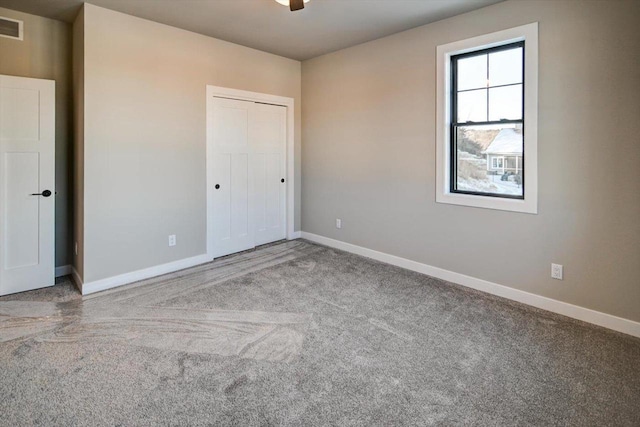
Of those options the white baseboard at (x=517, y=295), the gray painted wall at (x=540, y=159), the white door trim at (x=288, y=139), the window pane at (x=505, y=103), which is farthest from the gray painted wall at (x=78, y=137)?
the window pane at (x=505, y=103)

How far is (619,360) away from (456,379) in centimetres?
117

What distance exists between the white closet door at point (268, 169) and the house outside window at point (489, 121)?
96.3 inches

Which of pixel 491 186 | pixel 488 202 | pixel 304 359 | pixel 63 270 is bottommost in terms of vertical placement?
pixel 304 359

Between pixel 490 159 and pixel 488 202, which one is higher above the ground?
pixel 490 159

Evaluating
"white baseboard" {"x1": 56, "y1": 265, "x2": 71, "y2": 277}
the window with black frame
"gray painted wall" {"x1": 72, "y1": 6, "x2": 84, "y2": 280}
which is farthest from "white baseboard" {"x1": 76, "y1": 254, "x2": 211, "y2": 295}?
the window with black frame

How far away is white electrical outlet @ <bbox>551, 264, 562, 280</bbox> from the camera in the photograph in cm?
307

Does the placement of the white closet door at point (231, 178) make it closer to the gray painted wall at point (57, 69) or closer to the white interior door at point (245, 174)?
the white interior door at point (245, 174)

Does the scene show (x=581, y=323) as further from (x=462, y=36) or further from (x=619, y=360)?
(x=462, y=36)

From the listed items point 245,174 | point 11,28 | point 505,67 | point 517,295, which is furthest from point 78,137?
point 517,295

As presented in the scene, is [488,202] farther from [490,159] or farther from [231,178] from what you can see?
[231,178]

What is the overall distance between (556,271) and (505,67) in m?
1.92

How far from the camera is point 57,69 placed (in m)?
3.77

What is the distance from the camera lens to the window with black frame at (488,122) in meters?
3.33

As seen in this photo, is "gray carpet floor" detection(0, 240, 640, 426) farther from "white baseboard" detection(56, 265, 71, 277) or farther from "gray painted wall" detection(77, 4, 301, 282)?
"gray painted wall" detection(77, 4, 301, 282)
